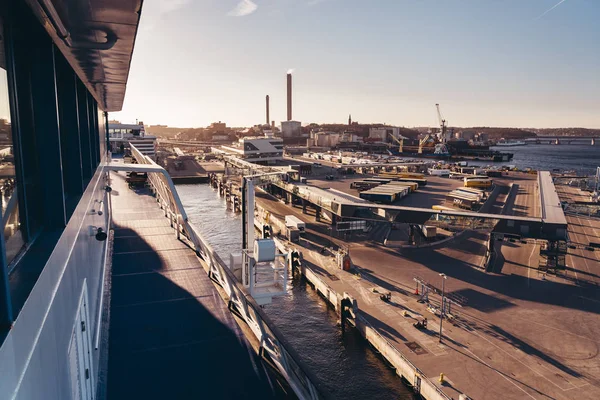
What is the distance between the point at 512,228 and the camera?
25.4m

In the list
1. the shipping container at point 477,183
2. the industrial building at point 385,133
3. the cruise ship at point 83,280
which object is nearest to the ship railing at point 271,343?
the cruise ship at point 83,280

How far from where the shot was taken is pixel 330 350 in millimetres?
18016

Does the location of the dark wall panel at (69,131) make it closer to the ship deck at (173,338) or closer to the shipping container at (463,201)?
the ship deck at (173,338)

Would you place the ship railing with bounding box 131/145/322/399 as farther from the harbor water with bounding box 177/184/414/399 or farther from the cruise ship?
the harbor water with bounding box 177/184/414/399

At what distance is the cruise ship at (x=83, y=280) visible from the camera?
3.15m

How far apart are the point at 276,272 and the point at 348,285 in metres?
9.69

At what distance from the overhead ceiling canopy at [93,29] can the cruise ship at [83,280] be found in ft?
0.06

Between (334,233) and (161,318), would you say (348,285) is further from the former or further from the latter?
(161,318)

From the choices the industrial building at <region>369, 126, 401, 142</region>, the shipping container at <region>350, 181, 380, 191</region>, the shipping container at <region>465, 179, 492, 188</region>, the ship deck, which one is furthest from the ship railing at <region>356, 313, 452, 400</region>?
the industrial building at <region>369, 126, 401, 142</region>

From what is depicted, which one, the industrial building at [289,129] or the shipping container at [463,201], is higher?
the industrial building at [289,129]

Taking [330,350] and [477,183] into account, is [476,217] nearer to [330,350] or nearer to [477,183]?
[330,350]

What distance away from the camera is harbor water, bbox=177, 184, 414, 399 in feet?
50.5

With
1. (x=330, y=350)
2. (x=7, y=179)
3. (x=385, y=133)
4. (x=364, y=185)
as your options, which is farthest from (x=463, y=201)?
(x=385, y=133)

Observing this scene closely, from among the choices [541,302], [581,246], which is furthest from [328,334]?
[581,246]
